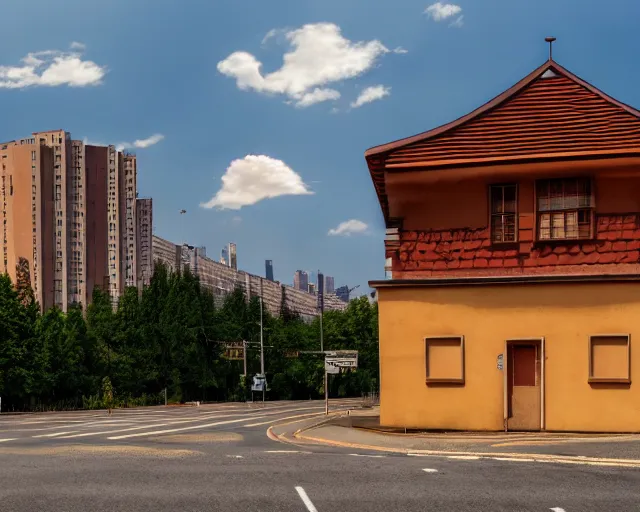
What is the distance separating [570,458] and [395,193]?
8.52 m

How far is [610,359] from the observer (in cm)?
1902

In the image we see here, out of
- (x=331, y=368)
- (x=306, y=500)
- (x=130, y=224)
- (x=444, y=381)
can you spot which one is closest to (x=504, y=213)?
(x=444, y=381)

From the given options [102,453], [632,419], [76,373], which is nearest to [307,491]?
[102,453]

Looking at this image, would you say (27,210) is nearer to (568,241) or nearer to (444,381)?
(444,381)

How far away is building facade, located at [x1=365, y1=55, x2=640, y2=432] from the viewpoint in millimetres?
19094

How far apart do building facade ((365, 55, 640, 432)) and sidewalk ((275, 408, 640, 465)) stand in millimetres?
893

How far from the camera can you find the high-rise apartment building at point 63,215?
15650 cm

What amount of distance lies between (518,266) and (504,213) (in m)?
1.31

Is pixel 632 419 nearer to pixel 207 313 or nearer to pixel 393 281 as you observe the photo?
pixel 393 281

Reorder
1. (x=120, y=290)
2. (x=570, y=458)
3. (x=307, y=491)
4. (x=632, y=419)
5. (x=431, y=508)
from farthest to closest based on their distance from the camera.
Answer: (x=120, y=290), (x=632, y=419), (x=570, y=458), (x=307, y=491), (x=431, y=508)

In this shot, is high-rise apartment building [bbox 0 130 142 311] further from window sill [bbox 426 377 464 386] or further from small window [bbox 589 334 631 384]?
small window [bbox 589 334 631 384]

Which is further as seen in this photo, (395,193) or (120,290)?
(120,290)

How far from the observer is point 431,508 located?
944 centimetres

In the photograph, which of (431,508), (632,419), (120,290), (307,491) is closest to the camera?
(431,508)
